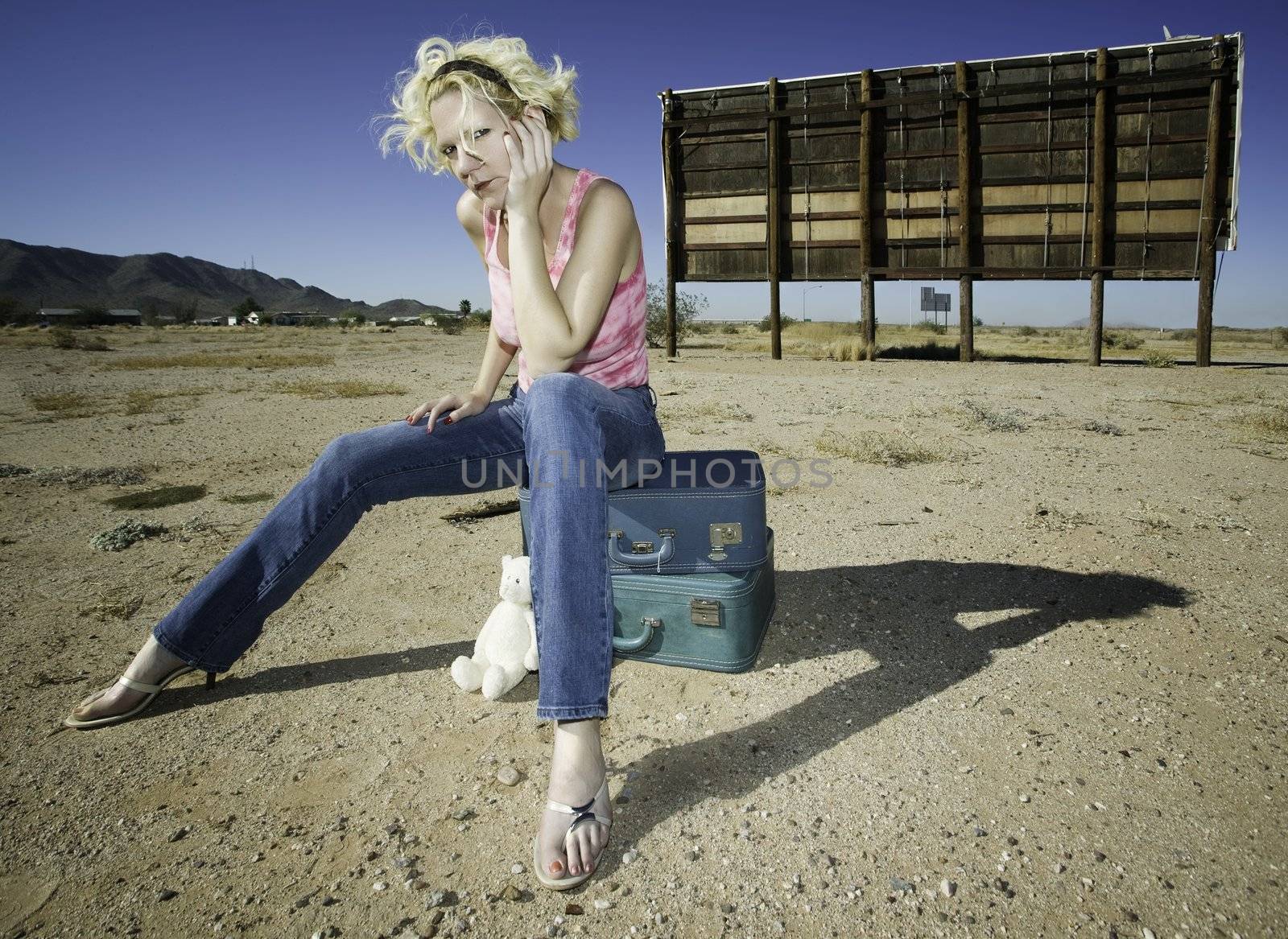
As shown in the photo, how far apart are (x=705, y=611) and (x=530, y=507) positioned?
0.80 metres

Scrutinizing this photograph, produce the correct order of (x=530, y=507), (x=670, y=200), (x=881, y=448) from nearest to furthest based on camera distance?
(x=530, y=507) < (x=881, y=448) < (x=670, y=200)

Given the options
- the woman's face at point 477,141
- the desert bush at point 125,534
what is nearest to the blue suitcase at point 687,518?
the woman's face at point 477,141

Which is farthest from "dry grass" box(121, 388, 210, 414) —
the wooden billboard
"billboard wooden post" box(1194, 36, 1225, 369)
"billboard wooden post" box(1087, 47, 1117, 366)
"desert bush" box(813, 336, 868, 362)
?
"billboard wooden post" box(1194, 36, 1225, 369)

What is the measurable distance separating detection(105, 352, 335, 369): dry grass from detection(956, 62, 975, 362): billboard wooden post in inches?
470

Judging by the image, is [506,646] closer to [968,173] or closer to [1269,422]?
[1269,422]

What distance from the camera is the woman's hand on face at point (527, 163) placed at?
1.88 meters

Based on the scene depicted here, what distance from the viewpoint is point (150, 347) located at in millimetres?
20125

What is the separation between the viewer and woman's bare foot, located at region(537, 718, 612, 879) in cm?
150

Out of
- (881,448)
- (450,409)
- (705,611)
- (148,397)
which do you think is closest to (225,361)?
(148,397)

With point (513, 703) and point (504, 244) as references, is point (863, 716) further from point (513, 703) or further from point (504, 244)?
point (504, 244)

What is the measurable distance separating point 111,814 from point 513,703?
1023 millimetres

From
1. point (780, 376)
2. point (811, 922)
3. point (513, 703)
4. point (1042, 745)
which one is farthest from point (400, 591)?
point (780, 376)

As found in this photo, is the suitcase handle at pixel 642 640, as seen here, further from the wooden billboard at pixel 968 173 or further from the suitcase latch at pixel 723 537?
the wooden billboard at pixel 968 173

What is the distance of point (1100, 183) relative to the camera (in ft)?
34.6
